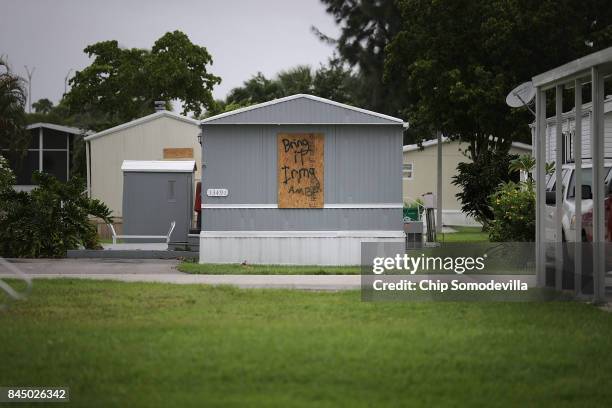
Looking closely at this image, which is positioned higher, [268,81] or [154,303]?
[268,81]

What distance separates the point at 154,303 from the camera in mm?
12812

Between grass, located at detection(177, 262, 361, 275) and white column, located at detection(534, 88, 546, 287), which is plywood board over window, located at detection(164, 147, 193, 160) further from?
white column, located at detection(534, 88, 546, 287)

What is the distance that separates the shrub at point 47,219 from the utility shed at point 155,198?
8.32ft

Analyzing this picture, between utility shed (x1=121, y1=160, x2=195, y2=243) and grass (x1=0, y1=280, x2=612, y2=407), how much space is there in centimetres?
1235

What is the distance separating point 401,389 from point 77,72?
5005 centimetres

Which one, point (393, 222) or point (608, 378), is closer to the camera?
point (608, 378)

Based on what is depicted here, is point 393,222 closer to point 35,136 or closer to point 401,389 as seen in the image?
point 401,389

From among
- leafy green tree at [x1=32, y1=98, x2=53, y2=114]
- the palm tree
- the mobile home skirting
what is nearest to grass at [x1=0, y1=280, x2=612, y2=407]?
the mobile home skirting

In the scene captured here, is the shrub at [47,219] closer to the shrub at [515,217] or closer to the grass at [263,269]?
the grass at [263,269]

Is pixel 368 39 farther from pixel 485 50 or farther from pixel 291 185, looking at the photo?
pixel 291 185

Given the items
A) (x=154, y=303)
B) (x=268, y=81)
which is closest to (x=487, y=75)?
(x=154, y=303)

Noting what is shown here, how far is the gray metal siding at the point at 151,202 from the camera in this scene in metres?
25.6

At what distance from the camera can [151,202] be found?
2570 centimetres

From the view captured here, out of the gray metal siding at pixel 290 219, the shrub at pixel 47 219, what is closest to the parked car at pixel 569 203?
the gray metal siding at pixel 290 219
